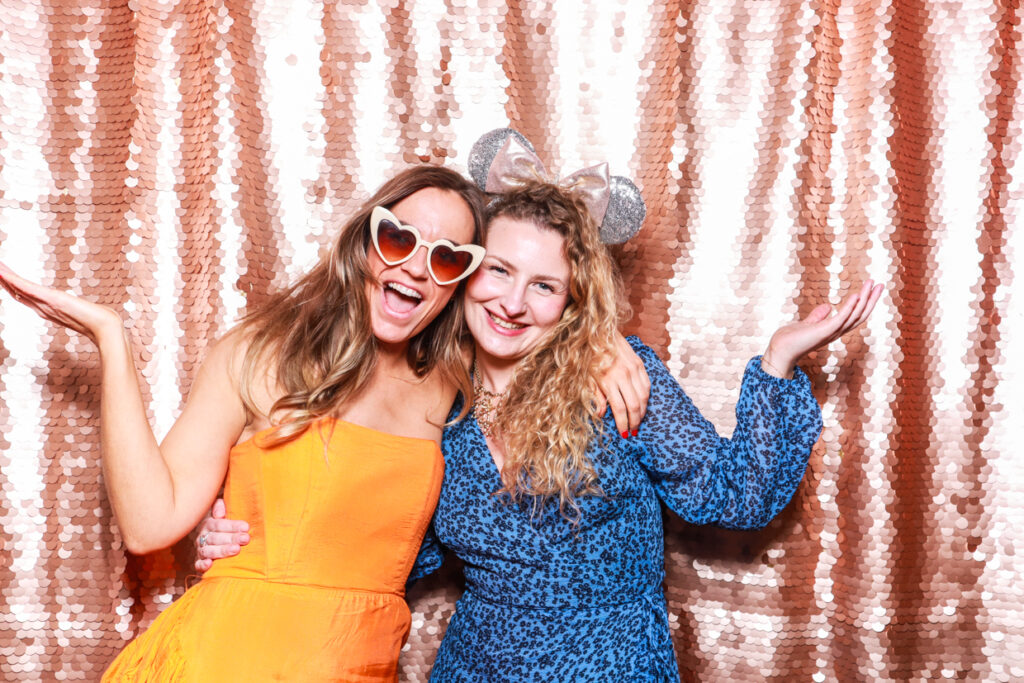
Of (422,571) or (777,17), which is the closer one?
(422,571)

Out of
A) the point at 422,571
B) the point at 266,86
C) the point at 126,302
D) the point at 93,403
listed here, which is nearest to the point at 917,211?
the point at 422,571

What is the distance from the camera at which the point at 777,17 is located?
5.69 ft

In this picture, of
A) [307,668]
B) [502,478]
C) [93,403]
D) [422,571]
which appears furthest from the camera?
[93,403]

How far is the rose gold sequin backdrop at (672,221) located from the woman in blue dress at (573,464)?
368mm

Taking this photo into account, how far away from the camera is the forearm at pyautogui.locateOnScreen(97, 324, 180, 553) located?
119cm

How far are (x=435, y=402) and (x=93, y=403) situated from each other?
0.82 metres

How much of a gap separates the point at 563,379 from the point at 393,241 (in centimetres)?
41

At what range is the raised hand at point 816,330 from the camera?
4.41 ft

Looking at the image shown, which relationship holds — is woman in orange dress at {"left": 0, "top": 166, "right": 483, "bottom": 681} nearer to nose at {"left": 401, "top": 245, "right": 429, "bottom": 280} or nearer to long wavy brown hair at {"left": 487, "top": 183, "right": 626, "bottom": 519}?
nose at {"left": 401, "top": 245, "right": 429, "bottom": 280}

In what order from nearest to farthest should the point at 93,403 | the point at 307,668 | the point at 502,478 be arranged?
1. the point at 307,668
2. the point at 502,478
3. the point at 93,403

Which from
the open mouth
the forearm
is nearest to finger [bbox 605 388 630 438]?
the open mouth

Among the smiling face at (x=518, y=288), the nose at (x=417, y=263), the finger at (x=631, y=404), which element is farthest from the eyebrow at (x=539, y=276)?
the finger at (x=631, y=404)

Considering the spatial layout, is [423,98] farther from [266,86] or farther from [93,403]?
[93,403]

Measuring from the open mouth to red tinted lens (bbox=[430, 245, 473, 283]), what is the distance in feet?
0.20
